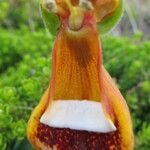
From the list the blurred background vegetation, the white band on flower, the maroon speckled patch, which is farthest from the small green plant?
the white band on flower

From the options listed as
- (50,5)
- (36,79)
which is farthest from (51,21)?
(36,79)

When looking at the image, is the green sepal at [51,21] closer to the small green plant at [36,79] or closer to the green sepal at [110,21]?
the green sepal at [110,21]

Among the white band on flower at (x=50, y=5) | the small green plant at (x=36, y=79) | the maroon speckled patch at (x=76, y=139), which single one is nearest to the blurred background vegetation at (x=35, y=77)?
the small green plant at (x=36, y=79)

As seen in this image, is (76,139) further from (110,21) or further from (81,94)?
(110,21)

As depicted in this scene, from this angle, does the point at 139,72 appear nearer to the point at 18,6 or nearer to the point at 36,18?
the point at 36,18

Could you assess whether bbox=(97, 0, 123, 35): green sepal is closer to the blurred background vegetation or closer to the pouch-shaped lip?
the pouch-shaped lip

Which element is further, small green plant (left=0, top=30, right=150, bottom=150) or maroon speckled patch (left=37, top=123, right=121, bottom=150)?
small green plant (left=0, top=30, right=150, bottom=150)

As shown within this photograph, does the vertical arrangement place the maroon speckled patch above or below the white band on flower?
below
